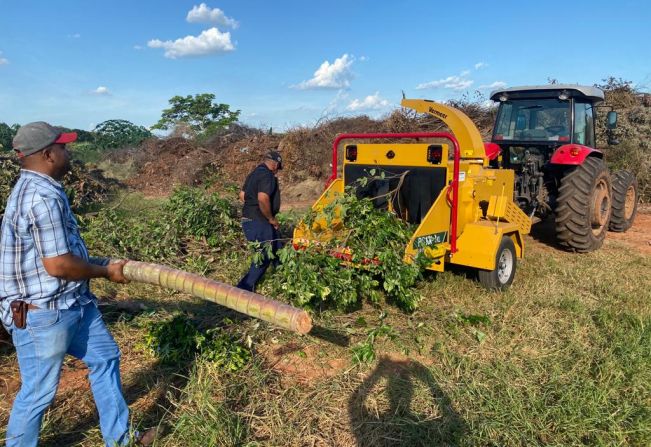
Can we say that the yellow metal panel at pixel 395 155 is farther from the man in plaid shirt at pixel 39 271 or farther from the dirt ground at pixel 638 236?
the dirt ground at pixel 638 236

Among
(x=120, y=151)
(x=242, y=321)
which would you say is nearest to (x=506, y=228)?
(x=242, y=321)

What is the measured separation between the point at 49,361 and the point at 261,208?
2.98 metres

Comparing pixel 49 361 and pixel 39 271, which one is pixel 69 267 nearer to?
pixel 39 271

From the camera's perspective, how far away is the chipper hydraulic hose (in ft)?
8.51

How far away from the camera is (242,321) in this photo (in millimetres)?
4414

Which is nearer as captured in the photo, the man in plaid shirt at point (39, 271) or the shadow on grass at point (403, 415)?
the man in plaid shirt at point (39, 271)

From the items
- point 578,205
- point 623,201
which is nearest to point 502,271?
point 578,205

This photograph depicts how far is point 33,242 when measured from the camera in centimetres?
232

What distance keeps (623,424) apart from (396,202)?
316 centimetres

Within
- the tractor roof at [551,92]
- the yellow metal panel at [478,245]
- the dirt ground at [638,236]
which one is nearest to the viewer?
the yellow metal panel at [478,245]

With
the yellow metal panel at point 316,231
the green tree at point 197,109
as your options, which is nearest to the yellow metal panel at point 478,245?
the yellow metal panel at point 316,231

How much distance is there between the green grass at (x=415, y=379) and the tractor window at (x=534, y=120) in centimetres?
299

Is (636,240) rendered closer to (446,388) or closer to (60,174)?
(446,388)

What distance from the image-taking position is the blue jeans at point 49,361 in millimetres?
2338
